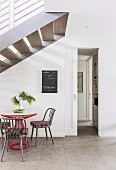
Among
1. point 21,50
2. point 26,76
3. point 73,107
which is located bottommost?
point 73,107

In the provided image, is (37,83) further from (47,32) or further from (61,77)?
(47,32)

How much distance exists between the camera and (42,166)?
3.80 meters

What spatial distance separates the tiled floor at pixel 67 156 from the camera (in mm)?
3809

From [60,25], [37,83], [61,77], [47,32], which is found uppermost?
[60,25]

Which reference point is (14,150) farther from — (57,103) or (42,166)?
(57,103)

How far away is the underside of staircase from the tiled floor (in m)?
2.06

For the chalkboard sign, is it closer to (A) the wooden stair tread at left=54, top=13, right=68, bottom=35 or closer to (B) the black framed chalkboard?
(B) the black framed chalkboard

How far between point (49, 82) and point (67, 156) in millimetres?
2397

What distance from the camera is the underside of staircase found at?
441 cm

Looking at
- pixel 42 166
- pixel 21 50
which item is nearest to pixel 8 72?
pixel 21 50

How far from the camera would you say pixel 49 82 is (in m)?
6.27

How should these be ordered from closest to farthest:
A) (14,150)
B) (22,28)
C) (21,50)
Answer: (22,28)
(14,150)
(21,50)

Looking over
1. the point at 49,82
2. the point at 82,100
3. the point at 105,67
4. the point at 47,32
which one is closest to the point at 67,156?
the point at 49,82

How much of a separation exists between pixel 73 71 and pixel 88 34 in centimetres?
106
